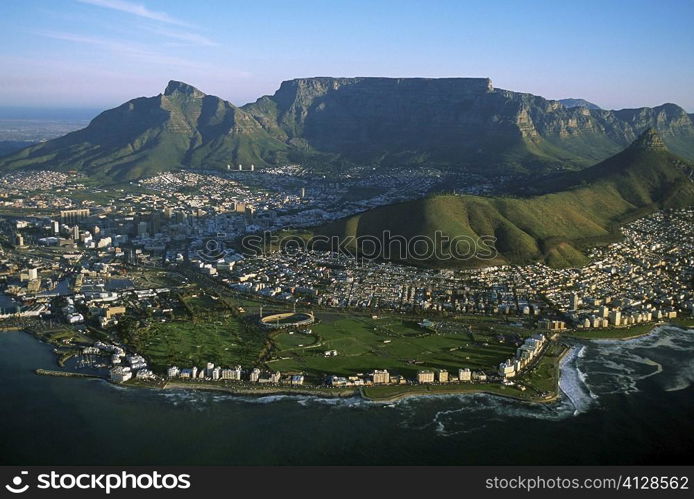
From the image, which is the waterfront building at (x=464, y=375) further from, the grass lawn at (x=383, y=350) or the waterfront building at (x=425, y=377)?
the waterfront building at (x=425, y=377)

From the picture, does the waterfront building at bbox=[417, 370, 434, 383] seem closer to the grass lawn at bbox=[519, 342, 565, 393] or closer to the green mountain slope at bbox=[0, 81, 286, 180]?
the grass lawn at bbox=[519, 342, 565, 393]

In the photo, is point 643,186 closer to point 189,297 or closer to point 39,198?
point 189,297

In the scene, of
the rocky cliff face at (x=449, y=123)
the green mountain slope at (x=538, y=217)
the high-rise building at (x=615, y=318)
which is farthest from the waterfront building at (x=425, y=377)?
the rocky cliff face at (x=449, y=123)

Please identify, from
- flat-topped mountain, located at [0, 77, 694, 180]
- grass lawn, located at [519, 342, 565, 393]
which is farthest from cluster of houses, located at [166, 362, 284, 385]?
flat-topped mountain, located at [0, 77, 694, 180]

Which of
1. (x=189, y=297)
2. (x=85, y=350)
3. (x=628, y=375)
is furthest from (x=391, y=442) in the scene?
(x=189, y=297)

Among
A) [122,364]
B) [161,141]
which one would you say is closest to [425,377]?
[122,364]

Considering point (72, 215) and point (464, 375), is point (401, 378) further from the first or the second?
point (72, 215)

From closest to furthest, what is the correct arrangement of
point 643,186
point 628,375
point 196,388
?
point 196,388, point 628,375, point 643,186
